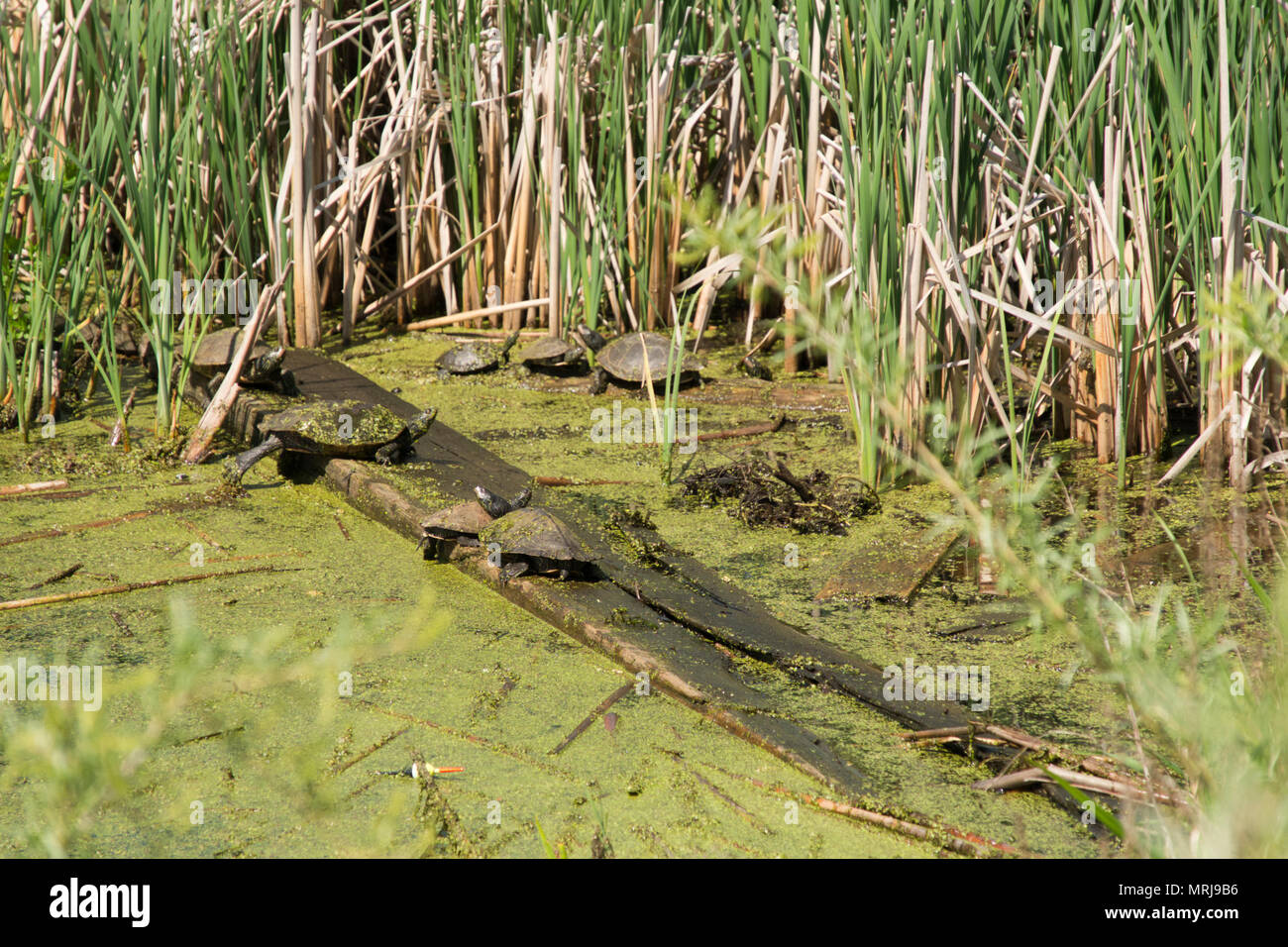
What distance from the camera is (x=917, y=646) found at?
8.25ft

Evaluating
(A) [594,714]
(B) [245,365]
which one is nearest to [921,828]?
(A) [594,714]

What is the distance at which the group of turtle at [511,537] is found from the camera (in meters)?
2.73

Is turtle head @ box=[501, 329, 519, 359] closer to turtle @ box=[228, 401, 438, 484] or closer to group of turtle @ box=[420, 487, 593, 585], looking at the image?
turtle @ box=[228, 401, 438, 484]

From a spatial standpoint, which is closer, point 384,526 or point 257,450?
point 384,526

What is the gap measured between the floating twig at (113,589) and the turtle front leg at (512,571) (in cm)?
62

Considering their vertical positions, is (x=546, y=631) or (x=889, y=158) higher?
(x=889, y=158)

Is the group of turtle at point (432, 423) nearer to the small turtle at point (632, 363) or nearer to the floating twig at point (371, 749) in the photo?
the small turtle at point (632, 363)

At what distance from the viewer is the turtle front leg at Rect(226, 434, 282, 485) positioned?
3537 mm

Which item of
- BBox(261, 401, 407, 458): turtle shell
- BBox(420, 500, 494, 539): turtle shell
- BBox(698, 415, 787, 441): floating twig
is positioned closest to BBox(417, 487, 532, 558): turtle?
BBox(420, 500, 494, 539): turtle shell

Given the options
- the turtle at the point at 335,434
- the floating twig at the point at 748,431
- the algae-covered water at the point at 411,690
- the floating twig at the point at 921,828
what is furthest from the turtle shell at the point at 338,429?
the floating twig at the point at 921,828

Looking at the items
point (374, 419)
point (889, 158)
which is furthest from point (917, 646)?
point (374, 419)

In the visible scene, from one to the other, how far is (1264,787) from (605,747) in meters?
1.17
